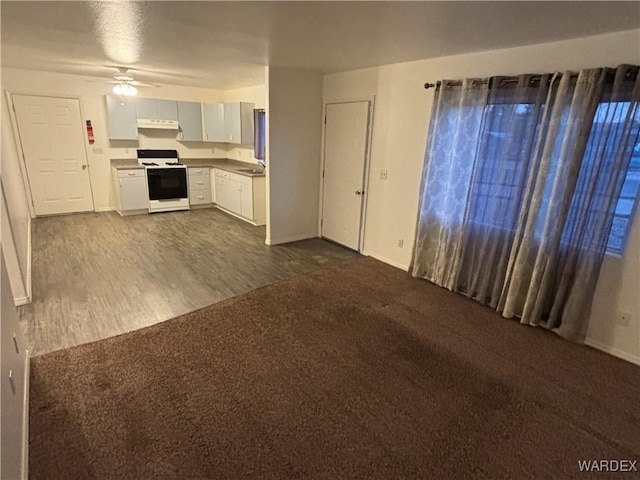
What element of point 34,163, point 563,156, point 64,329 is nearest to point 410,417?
point 563,156

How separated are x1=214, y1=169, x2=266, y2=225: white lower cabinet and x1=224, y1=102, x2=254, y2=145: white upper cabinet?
717 mm

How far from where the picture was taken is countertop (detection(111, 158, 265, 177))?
5.99 metres

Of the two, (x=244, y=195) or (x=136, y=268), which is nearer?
(x=136, y=268)

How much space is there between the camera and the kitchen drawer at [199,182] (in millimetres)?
6769

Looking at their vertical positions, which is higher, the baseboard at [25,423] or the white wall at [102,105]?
the white wall at [102,105]

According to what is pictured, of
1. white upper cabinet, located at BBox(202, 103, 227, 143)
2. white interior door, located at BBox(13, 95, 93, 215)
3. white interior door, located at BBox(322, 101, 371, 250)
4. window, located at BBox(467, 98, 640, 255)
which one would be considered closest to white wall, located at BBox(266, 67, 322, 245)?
white interior door, located at BBox(322, 101, 371, 250)

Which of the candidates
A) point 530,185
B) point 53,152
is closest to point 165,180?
point 53,152

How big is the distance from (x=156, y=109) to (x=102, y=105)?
2.85 feet

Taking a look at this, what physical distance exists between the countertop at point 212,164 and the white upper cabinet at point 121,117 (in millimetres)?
453

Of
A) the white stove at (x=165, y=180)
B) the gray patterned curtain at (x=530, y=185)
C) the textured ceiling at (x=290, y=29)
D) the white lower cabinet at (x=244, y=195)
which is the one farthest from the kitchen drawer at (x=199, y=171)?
the gray patterned curtain at (x=530, y=185)

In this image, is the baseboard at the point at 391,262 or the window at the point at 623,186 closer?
the window at the point at 623,186

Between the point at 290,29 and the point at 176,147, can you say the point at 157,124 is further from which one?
the point at 290,29

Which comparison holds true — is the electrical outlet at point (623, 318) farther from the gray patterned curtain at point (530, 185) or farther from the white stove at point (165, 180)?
the white stove at point (165, 180)

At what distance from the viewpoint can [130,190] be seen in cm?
613
